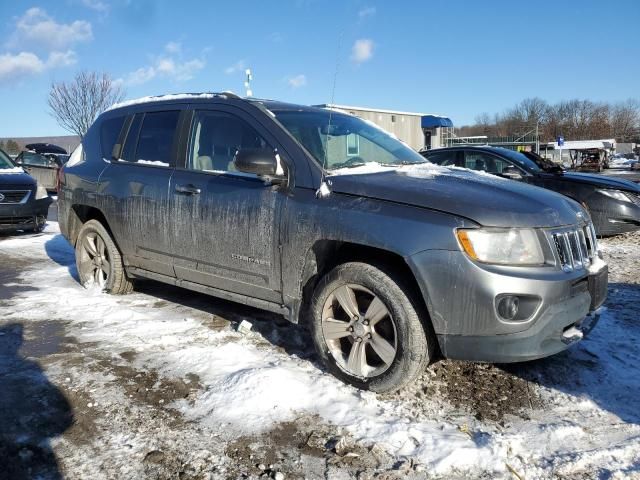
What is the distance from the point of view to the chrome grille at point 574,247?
297 centimetres

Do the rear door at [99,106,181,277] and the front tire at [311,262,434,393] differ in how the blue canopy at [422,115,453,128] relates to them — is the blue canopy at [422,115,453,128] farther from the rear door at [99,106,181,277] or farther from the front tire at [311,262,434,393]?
the front tire at [311,262,434,393]

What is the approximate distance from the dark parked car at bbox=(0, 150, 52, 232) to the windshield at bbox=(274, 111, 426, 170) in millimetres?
6932

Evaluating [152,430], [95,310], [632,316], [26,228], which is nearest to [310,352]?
[152,430]

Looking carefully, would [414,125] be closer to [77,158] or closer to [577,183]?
[577,183]

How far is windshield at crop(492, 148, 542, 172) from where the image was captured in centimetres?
835

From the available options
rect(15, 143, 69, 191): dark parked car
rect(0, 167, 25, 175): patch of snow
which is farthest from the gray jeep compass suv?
rect(15, 143, 69, 191): dark parked car

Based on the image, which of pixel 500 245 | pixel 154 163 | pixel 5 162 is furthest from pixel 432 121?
pixel 500 245

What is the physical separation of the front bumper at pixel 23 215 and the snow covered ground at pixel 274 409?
5268mm

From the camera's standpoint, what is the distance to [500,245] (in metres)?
2.83

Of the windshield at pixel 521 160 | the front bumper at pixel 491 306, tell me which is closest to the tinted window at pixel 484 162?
the windshield at pixel 521 160

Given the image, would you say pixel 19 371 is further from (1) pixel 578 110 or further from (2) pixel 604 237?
(1) pixel 578 110

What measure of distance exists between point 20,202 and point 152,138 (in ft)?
18.7

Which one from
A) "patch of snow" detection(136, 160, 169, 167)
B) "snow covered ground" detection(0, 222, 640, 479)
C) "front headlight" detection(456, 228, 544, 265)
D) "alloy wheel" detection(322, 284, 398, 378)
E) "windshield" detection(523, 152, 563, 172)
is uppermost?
"patch of snow" detection(136, 160, 169, 167)

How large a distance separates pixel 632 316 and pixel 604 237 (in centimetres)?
406
